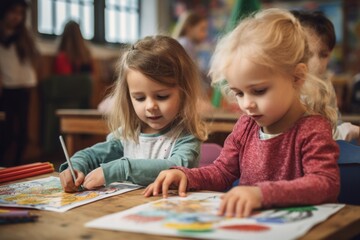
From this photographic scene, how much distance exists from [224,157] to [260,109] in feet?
0.70

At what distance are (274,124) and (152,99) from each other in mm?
367

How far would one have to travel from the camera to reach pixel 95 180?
1158mm

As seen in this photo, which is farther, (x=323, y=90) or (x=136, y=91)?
(x=136, y=91)

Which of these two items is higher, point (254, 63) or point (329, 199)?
point (254, 63)

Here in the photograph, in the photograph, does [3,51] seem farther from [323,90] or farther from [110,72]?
[323,90]

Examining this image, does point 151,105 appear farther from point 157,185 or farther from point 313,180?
point 313,180

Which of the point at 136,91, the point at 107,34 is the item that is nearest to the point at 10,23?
the point at 107,34

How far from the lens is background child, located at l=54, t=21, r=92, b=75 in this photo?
5.18 metres

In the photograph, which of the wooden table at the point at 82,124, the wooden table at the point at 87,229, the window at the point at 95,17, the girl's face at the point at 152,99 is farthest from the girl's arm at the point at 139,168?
the window at the point at 95,17

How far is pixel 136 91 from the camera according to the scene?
1335 mm

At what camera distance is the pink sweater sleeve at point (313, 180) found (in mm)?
874

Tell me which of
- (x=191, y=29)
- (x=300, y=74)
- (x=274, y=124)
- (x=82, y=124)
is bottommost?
(x=82, y=124)

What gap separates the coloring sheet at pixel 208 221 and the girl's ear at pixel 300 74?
0.92 feet

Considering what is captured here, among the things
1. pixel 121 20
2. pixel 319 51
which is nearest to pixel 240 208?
pixel 319 51
